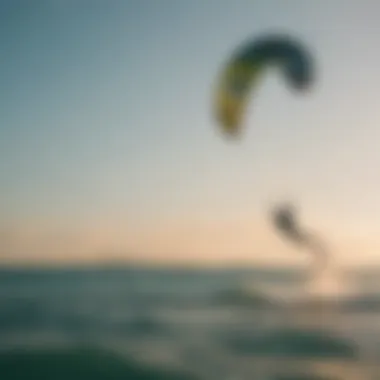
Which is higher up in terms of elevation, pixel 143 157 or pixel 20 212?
pixel 143 157

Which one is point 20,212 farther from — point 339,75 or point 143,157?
point 339,75

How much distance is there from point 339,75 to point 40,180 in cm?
66

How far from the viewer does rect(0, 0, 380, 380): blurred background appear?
143 cm

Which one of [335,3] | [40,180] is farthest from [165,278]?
[335,3]

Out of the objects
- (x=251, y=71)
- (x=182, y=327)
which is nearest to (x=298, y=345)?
(x=182, y=327)

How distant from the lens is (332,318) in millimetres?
1443

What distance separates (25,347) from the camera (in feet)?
4.68

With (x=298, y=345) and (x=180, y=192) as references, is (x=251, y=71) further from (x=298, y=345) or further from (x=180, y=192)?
(x=298, y=345)

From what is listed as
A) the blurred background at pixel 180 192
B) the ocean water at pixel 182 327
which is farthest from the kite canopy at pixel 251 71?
the ocean water at pixel 182 327

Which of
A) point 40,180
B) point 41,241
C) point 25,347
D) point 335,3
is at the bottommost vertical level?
point 25,347

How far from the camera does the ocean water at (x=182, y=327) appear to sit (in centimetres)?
142

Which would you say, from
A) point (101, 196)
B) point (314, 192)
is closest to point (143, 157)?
point (101, 196)

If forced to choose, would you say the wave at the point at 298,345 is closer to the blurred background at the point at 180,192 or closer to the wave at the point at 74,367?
the blurred background at the point at 180,192

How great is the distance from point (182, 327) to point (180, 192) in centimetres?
28
